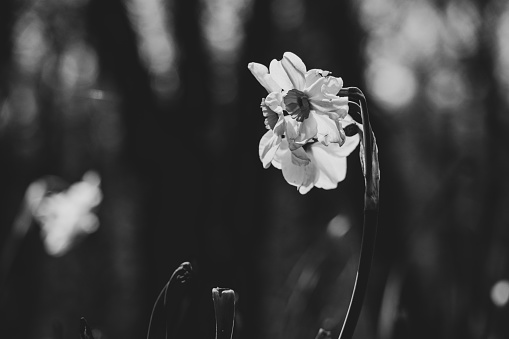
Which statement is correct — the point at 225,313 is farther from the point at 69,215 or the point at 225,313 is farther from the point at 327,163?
the point at 69,215

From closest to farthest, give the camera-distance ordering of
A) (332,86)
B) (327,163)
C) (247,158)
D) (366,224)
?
(366,224) < (332,86) < (327,163) < (247,158)

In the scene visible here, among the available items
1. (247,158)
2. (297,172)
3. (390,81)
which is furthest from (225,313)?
(390,81)

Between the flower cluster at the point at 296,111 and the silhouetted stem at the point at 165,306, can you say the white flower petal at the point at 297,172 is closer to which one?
the flower cluster at the point at 296,111

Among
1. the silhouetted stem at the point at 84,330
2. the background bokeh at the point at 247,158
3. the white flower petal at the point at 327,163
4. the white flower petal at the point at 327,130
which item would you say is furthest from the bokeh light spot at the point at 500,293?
the silhouetted stem at the point at 84,330

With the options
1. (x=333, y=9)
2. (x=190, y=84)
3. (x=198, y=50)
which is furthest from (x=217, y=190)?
(x=333, y=9)

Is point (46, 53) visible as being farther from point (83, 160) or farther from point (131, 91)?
point (83, 160)

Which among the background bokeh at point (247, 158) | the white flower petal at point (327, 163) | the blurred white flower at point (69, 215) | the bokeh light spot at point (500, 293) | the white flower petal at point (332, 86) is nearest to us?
the white flower petal at point (332, 86)

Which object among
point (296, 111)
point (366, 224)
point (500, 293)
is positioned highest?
point (296, 111)
